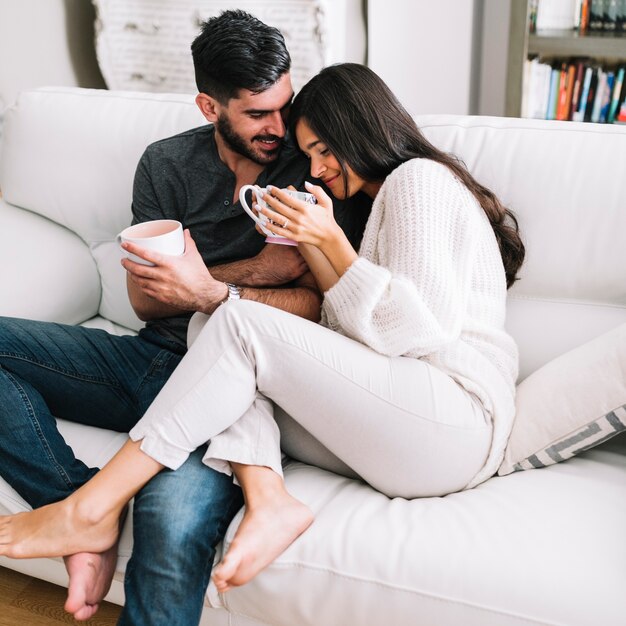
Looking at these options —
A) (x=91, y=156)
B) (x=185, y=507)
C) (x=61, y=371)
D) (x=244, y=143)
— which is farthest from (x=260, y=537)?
(x=91, y=156)

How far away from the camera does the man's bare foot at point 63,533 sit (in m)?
1.13

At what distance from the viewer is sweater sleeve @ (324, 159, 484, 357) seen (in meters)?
1.19

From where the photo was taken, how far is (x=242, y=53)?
1.41m

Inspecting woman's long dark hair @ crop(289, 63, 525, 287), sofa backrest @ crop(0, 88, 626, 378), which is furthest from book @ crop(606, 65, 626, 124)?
woman's long dark hair @ crop(289, 63, 525, 287)

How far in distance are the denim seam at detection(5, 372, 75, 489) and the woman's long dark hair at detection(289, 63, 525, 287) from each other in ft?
2.40

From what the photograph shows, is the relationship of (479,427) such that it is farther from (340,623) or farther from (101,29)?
(101,29)

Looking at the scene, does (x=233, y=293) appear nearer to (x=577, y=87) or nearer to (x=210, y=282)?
(x=210, y=282)

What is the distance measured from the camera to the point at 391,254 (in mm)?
1260

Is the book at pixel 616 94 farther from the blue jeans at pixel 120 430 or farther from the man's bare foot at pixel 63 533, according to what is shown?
the man's bare foot at pixel 63 533

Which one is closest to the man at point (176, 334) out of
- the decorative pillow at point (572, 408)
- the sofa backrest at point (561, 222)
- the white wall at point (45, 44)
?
the sofa backrest at point (561, 222)

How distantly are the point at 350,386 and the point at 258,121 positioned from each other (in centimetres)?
63

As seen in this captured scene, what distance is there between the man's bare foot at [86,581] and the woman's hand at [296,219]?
0.62m

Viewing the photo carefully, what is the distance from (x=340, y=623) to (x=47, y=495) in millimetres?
545

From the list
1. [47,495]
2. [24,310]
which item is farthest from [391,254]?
[24,310]
